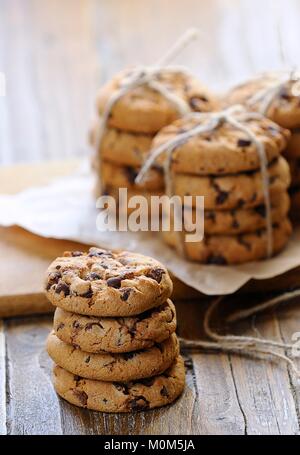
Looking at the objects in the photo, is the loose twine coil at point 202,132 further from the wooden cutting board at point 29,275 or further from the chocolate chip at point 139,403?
the chocolate chip at point 139,403

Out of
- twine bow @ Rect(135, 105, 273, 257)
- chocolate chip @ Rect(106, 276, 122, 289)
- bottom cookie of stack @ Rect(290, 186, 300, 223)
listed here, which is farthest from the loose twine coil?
chocolate chip @ Rect(106, 276, 122, 289)

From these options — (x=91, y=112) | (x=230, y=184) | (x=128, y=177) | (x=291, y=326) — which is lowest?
(x=91, y=112)

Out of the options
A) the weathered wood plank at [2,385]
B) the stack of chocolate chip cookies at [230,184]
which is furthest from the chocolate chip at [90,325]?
the stack of chocolate chip cookies at [230,184]

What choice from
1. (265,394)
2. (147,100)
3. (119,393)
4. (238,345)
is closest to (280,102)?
(147,100)

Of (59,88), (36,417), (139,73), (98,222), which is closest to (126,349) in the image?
(36,417)

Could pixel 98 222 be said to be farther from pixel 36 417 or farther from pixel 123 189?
pixel 36 417

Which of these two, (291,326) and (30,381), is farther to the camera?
(291,326)

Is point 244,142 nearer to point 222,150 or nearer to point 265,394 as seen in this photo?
point 222,150

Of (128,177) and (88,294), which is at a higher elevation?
(88,294)
